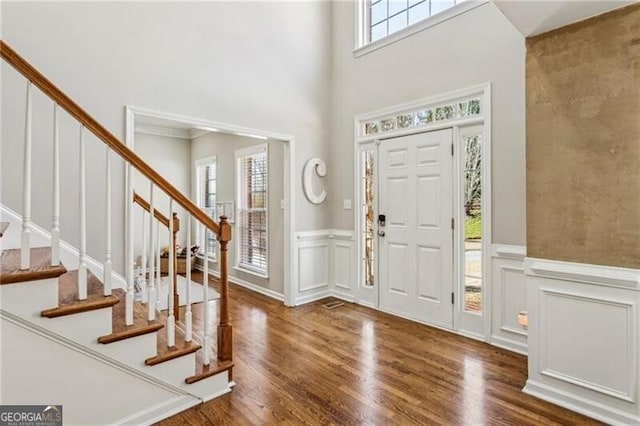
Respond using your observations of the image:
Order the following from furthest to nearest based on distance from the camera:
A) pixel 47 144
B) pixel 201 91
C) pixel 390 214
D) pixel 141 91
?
pixel 390 214
pixel 201 91
pixel 141 91
pixel 47 144

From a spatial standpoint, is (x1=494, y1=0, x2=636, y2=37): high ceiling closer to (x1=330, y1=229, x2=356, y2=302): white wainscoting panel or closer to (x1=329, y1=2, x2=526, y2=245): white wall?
(x1=329, y1=2, x2=526, y2=245): white wall

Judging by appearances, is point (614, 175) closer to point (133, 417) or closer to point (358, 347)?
point (358, 347)

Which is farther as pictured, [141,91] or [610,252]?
[141,91]

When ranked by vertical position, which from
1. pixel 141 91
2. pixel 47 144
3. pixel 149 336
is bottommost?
pixel 149 336

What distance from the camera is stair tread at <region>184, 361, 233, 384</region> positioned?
84.4 inches

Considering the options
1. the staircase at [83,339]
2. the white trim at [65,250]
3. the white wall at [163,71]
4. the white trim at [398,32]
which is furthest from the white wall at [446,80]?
the white trim at [65,250]

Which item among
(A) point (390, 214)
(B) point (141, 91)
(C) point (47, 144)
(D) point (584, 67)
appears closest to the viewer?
(D) point (584, 67)

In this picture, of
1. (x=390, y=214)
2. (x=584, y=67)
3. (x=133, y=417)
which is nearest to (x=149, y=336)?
(x=133, y=417)

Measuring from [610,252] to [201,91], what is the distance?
350cm

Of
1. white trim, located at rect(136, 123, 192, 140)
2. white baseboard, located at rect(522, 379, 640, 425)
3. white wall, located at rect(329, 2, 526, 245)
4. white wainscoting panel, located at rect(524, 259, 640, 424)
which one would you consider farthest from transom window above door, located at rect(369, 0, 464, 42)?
white trim, located at rect(136, 123, 192, 140)

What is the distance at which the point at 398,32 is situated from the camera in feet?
12.5

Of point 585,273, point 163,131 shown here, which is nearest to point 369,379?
point 585,273

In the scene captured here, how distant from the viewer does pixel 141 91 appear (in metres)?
2.98

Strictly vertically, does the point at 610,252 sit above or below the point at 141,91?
below
